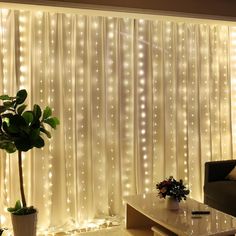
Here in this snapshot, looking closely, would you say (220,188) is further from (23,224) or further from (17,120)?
(17,120)

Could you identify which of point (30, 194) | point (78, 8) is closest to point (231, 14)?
point (78, 8)

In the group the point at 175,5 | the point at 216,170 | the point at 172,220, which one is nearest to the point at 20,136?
the point at 172,220

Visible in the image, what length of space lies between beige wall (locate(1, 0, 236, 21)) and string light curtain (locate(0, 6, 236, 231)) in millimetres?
219

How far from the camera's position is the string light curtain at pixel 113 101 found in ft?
12.4

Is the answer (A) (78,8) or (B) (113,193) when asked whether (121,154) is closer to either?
(B) (113,193)

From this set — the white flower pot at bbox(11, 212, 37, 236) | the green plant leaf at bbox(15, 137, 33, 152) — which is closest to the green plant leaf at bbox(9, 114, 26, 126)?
the green plant leaf at bbox(15, 137, 33, 152)

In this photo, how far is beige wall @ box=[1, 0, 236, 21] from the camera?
3.44 m

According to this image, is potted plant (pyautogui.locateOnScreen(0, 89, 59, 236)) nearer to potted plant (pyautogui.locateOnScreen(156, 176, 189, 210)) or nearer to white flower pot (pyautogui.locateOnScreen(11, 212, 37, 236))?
white flower pot (pyautogui.locateOnScreen(11, 212, 37, 236))

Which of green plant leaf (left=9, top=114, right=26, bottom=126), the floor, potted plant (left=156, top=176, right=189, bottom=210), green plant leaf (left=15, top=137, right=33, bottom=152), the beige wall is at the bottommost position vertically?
the floor

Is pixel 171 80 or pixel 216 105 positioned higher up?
pixel 171 80

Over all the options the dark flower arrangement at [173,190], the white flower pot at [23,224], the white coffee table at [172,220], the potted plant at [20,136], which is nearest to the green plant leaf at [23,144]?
the potted plant at [20,136]

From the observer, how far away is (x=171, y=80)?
444 cm

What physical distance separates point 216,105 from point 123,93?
1.35 metres

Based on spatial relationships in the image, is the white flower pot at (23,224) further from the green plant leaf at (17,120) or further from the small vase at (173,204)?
the small vase at (173,204)
